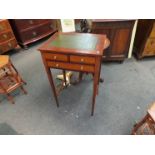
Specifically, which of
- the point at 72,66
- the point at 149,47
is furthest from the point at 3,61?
the point at 149,47

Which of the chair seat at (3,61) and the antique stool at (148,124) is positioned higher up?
the chair seat at (3,61)

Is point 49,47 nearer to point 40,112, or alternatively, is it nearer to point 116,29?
point 40,112

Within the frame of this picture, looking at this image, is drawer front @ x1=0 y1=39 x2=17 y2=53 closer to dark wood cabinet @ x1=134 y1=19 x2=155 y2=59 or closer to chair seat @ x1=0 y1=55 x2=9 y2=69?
chair seat @ x1=0 y1=55 x2=9 y2=69

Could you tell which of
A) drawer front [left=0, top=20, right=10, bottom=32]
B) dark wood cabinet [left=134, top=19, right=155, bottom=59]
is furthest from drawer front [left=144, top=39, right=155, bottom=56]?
drawer front [left=0, top=20, right=10, bottom=32]

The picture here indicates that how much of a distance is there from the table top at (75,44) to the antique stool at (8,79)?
25.8 inches

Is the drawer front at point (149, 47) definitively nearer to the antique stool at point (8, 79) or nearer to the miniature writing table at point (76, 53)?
the miniature writing table at point (76, 53)

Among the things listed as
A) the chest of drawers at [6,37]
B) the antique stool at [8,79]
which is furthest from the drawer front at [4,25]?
the antique stool at [8,79]

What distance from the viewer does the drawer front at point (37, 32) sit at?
249 centimetres

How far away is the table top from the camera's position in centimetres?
101

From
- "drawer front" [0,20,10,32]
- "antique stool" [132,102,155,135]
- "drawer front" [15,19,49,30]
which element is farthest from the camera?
"drawer front" [15,19,49,30]

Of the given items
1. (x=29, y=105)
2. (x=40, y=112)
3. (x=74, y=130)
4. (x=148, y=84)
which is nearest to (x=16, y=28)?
(x=29, y=105)

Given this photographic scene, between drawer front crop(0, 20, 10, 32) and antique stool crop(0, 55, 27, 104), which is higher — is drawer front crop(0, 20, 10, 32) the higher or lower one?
the higher one

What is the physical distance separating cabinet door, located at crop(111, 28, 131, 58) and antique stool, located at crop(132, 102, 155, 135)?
1188 mm

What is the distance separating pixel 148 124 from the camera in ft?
3.11
